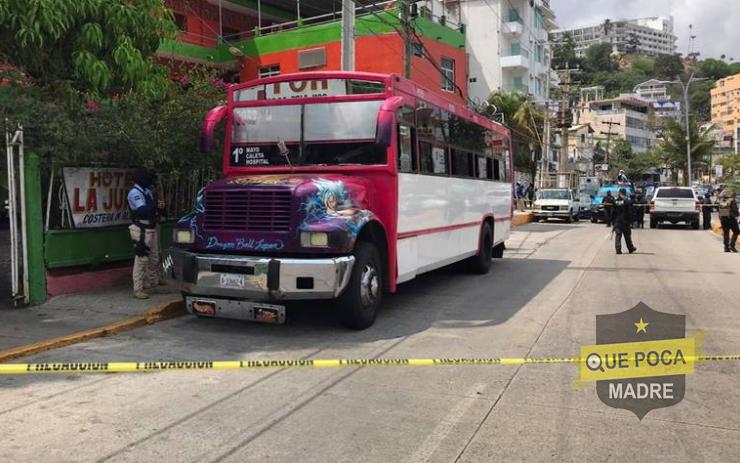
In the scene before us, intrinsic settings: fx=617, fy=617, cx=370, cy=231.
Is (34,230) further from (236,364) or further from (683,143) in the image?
(683,143)

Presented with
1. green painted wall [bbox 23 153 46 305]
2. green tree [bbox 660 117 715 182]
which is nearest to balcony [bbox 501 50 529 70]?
green tree [bbox 660 117 715 182]

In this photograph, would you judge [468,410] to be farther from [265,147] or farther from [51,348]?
[265,147]

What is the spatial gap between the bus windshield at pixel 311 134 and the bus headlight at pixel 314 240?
1499mm

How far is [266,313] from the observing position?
6586 mm

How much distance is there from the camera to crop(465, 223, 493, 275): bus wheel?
39.2ft

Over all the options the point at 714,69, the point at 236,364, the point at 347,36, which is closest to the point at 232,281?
the point at 236,364

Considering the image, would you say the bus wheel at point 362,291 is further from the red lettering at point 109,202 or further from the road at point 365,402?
the red lettering at point 109,202

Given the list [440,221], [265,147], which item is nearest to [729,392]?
[440,221]

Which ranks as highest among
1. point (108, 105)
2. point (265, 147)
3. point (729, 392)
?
point (108, 105)

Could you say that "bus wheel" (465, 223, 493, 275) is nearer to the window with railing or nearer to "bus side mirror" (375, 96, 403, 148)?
"bus side mirror" (375, 96, 403, 148)

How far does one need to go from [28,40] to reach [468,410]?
278 inches

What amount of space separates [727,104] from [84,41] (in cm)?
14826

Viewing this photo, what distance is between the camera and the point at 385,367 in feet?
18.7

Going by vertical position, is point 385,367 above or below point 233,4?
below
